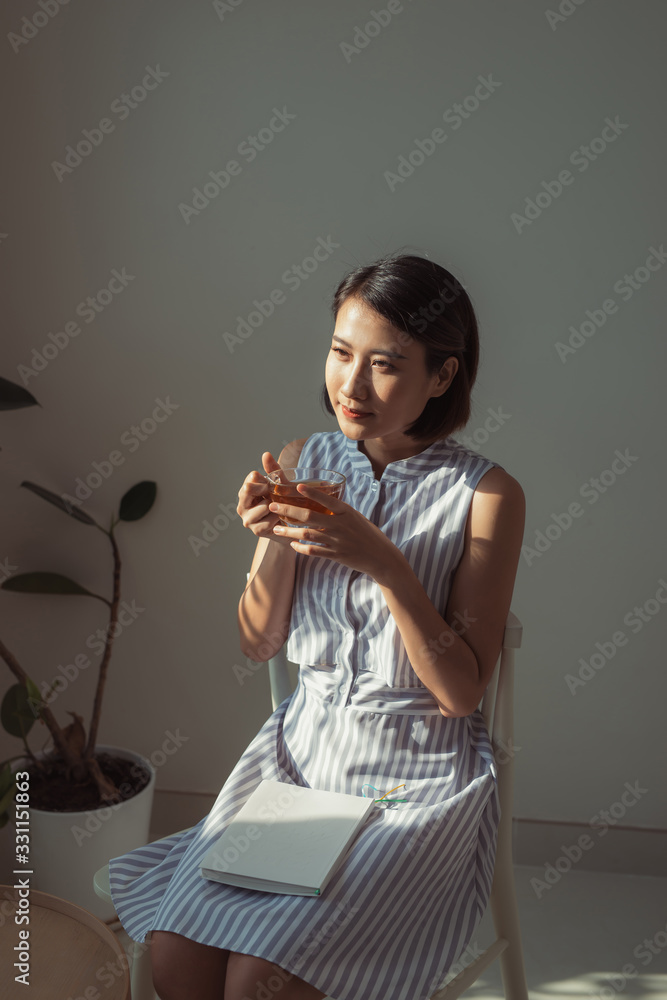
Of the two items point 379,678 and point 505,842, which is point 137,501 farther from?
point 505,842

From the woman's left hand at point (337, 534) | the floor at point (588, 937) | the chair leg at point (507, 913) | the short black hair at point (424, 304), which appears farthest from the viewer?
the floor at point (588, 937)

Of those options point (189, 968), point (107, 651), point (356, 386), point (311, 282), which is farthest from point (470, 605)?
point (107, 651)

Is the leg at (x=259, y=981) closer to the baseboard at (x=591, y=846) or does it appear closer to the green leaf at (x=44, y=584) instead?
the green leaf at (x=44, y=584)

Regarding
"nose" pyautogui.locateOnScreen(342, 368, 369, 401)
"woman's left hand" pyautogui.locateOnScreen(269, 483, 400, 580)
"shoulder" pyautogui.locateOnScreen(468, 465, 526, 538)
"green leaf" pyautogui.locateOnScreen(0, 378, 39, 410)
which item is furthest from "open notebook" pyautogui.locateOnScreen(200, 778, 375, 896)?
"green leaf" pyautogui.locateOnScreen(0, 378, 39, 410)

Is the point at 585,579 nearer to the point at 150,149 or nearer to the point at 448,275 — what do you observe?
the point at 448,275

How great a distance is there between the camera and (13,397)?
1904 mm

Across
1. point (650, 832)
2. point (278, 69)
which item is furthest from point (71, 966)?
point (278, 69)

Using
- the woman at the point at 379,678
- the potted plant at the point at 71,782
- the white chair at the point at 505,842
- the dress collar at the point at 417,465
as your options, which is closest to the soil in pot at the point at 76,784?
the potted plant at the point at 71,782

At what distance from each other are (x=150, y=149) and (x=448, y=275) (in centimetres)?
98

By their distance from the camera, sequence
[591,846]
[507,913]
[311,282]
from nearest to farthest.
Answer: [507,913] → [311,282] → [591,846]

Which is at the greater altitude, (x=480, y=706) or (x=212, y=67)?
(x=212, y=67)

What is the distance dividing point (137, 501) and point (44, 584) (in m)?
0.29

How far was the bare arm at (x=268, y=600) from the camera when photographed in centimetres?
146

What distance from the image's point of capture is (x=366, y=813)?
1.24m
